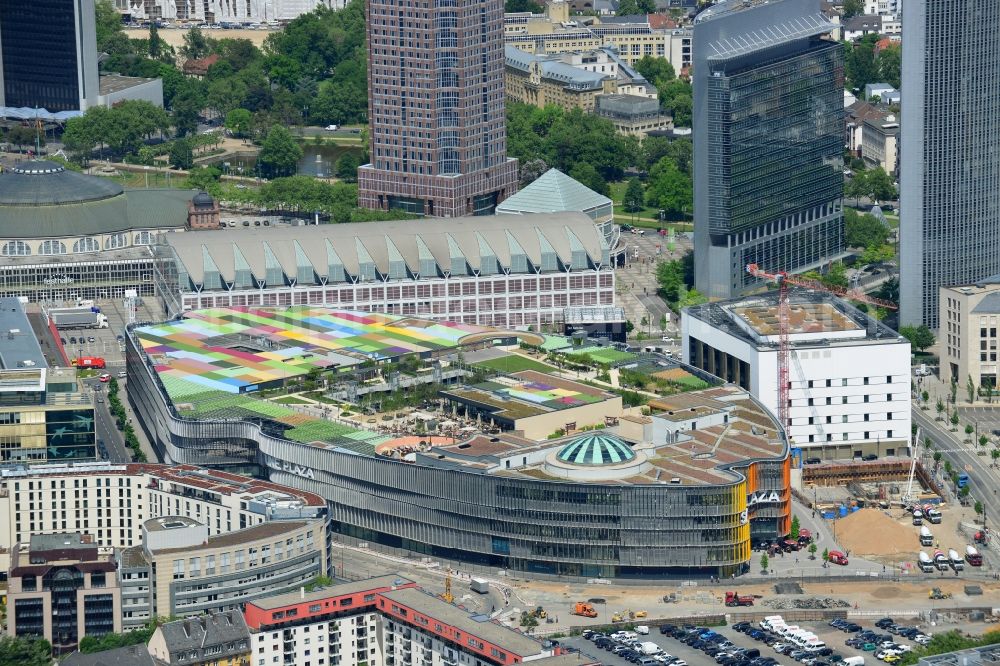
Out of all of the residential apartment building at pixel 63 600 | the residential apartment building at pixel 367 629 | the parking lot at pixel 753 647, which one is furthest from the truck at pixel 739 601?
the residential apartment building at pixel 63 600

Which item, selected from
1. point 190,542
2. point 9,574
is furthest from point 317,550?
point 9,574

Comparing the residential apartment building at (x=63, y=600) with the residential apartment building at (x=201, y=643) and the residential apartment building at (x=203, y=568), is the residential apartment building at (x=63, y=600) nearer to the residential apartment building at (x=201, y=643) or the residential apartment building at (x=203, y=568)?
the residential apartment building at (x=203, y=568)

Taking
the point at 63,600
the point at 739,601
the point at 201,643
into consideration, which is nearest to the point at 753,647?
the point at 739,601

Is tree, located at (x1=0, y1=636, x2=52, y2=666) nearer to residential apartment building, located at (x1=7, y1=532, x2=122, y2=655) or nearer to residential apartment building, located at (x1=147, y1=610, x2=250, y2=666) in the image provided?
residential apartment building, located at (x1=7, y1=532, x2=122, y2=655)

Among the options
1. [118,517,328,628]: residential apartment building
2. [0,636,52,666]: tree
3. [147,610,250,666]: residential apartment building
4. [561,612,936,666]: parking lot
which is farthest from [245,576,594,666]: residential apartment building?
[0,636,52,666]: tree

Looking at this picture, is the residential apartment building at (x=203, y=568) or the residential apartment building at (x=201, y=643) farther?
the residential apartment building at (x=203, y=568)

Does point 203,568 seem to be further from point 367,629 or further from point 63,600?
point 367,629
